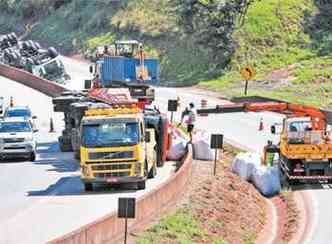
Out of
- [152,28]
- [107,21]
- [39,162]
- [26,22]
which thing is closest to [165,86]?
[152,28]

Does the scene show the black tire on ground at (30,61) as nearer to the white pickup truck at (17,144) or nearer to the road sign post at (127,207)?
the white pickup truck at (17,144)

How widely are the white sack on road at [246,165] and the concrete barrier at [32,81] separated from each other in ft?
92.8

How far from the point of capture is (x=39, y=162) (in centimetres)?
3888

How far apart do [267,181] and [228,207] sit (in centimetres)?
515

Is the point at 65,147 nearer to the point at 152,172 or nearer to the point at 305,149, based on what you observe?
the point at 152,172

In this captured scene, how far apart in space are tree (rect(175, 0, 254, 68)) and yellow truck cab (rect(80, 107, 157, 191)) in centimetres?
4600

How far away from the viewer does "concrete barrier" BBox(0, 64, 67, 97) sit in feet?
221

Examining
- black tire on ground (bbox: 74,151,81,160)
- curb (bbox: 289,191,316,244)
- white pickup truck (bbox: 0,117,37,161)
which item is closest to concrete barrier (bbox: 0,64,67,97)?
white pickup truck (bbox: 0,117,37,161)

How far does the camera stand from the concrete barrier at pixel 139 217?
2081cm

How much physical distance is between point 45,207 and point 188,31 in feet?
182

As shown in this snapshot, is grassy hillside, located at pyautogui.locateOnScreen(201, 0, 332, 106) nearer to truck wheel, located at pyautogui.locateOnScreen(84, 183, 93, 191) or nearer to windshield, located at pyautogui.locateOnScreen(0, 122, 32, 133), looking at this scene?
windshield, located at pyautogui.locateOnScreen(0, 122, 32, 133)

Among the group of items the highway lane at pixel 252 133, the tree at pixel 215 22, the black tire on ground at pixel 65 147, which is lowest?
the highway lane at pixel 252 133

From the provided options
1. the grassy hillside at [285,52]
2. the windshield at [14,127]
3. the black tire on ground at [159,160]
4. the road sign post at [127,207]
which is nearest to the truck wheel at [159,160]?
the black tire on ground at [159,160]

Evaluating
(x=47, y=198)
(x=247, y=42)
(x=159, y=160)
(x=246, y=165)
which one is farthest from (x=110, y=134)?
(x=247, y=42)
